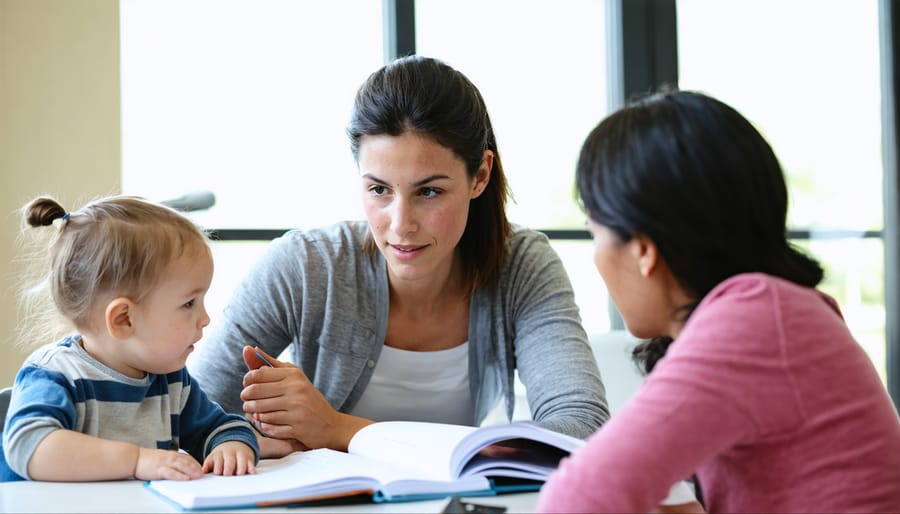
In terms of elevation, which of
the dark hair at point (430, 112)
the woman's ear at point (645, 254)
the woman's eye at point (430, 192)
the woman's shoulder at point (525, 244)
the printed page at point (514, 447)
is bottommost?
the printed page at point (514, 447)

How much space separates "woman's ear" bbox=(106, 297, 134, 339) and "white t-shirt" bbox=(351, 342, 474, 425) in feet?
2.04

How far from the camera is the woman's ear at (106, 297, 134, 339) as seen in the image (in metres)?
1.22

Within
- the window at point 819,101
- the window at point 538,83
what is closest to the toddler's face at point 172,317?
the window at point 538,83

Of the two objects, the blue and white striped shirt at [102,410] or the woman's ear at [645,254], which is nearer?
the woman's ear at [645,254]

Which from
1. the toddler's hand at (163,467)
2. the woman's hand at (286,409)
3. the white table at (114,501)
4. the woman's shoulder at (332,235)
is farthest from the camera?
the woman's shoulder at (332,235)

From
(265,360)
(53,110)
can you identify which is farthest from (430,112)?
(53,110)

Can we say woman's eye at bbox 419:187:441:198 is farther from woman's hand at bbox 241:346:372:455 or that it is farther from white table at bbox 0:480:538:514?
white table at bbox 0:480:538:514

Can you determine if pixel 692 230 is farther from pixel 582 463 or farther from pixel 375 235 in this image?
pixel 375 235

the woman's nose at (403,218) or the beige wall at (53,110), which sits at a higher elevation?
the beige wall at (53,110)

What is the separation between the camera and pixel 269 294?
1.70 metres

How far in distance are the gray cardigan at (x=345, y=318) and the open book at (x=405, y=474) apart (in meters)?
0.45

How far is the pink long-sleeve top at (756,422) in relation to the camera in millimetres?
756

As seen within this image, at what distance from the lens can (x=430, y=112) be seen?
5.12ft

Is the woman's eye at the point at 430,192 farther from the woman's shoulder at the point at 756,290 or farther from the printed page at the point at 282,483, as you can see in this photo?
the woman's shoulder at the point at 756,290
